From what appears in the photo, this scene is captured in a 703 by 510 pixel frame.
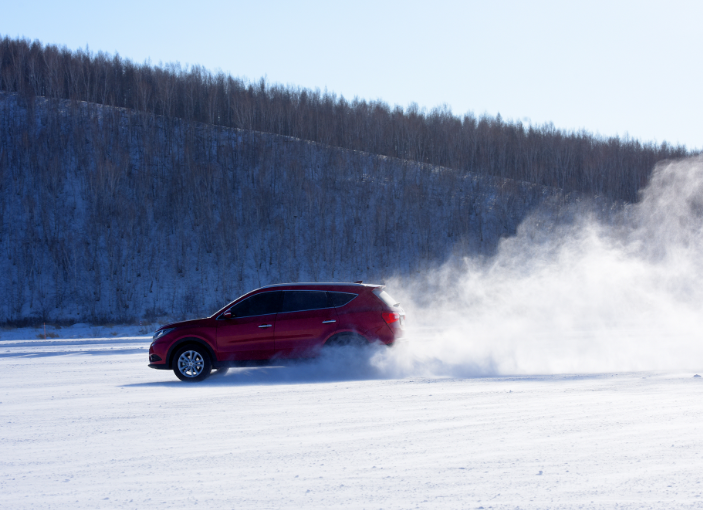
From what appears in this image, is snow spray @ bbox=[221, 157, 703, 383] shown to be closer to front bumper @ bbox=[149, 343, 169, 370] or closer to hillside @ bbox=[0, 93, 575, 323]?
front bumper @ bbox=[149, 343, 169, 370]

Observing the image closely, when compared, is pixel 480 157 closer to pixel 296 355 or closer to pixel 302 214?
pixel 302 214

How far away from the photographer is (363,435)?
622cm

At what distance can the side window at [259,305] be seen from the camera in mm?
10891

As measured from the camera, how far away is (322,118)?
68.6 meters

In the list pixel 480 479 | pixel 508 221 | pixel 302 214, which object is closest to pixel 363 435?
pixel 480 479

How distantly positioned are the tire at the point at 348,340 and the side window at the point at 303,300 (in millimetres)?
683

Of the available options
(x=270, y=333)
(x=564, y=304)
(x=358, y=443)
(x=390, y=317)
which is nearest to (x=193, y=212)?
(x=564, y=304)

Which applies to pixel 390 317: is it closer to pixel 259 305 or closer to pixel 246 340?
pixel 259 305

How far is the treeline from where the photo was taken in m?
65.5

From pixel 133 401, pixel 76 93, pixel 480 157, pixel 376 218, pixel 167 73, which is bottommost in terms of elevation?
pixel 133 401

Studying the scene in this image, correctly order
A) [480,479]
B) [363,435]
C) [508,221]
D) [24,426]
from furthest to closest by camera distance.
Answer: [508,221] → [24,426] → [363,435] → [480,479]

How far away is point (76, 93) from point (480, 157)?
48.8 m

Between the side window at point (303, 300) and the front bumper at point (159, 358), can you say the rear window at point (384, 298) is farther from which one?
the front bumper at point (159, 358)

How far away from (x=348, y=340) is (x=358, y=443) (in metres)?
4.90
